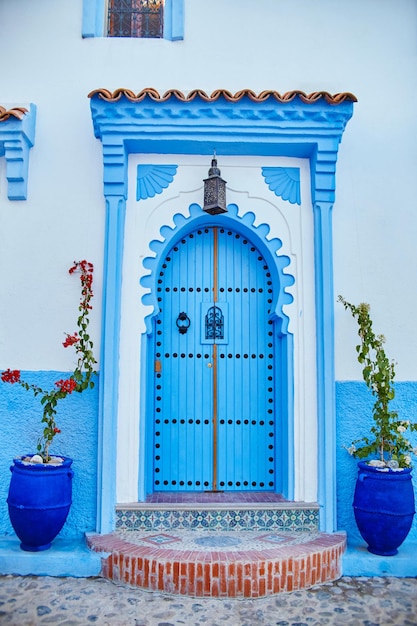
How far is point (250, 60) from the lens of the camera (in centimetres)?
492

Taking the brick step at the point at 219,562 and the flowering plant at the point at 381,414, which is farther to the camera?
the flowering plant at the point at 381,414

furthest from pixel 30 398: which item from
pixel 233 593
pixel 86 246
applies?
pixel 233 593

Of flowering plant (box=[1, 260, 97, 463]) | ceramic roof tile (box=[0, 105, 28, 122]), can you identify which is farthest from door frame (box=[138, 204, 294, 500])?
ceramic roof tile (box=[0, 105, 28, 122])

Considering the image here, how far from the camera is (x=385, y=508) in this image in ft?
13.2

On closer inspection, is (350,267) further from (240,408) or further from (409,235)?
(240,408)

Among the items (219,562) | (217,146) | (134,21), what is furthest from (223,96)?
(219,562)

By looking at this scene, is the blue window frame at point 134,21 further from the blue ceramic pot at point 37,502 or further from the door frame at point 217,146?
the blue ceramic pot at point 37,502

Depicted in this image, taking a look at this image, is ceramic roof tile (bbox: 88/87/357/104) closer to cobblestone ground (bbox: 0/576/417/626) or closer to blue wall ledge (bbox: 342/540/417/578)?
blue wall ledge (bbox: 342/540/417/578)

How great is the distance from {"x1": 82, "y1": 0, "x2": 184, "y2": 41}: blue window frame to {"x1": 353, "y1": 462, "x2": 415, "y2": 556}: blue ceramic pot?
13.0 feet

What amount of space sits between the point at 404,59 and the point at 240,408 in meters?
3.34

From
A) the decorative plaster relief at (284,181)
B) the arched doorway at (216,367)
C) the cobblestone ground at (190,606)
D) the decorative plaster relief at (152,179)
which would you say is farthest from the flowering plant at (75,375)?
the decorative plaster relief at (284,181)

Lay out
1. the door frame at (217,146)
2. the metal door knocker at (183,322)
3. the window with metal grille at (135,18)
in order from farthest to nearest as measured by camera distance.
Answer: the window with metal grille at (135,18), the metal door knocker at (183,322), the door frame at (217,146)

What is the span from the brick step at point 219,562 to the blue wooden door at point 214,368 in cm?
70

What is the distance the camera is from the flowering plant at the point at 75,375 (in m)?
4.16
